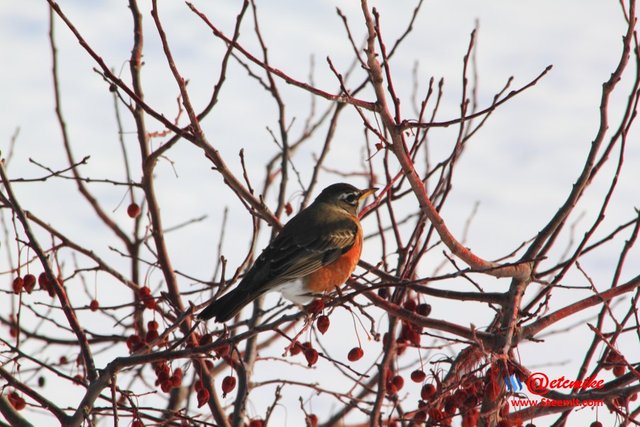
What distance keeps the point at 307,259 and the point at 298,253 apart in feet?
0.23

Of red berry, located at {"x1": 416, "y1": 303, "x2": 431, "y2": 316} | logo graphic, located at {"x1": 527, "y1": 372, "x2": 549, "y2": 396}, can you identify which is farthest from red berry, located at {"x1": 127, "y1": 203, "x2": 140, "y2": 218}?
logo graphic, located at {"x1": 527, "y1": 372, "x2": 549, "y2": 396}

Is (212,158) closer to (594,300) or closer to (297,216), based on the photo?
(594,300)

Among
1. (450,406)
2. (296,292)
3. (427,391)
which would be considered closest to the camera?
(450,406)

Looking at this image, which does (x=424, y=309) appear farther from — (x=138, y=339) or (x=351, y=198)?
(x=351, y=198)

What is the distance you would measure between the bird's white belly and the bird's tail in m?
0.68

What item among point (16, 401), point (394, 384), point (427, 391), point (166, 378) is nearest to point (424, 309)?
point (427, 391)

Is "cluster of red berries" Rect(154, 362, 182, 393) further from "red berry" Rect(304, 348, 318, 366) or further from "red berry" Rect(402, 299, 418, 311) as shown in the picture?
"red berry" Rect(402, 299, 418, 311)

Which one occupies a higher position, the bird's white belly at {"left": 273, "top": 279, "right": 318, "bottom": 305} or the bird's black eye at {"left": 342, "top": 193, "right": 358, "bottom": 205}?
the bird's black eye at {"left": 342, "top": 193, "right": 358, "bottom": 205}

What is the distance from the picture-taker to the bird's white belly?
504 centimetres

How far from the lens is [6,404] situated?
10.4 ft

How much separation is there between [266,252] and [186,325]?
86cm

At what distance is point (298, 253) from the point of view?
5.20 metres

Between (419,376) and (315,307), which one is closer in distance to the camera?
(315,307)

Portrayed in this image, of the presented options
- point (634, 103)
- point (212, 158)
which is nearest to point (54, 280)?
point (212, 158)
